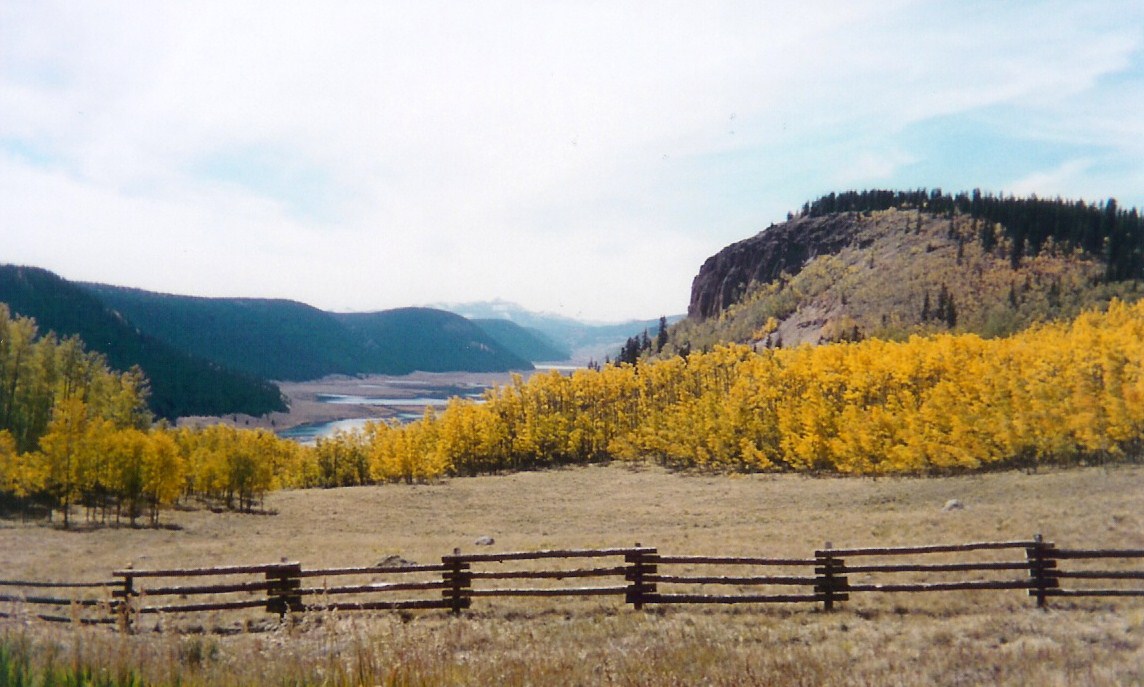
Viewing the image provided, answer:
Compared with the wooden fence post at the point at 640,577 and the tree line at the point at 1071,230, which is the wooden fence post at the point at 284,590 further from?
the tree line at the point at 1071,230

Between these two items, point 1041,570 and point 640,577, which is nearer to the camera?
point 1041,570

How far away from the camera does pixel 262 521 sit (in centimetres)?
4962

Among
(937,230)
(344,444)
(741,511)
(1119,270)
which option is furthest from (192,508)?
(937,230)

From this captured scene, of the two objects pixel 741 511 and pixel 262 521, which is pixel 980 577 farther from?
pixel 262 521

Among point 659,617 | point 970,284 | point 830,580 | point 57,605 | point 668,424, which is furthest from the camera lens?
point 970,284

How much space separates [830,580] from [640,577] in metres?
4.61

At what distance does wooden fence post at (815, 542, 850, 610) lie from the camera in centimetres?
1539

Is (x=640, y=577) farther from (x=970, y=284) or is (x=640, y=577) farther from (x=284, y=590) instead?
(x=970, y=284)

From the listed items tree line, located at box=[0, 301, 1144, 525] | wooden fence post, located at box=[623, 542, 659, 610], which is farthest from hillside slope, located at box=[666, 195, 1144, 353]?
wooden fence post, located at box=[623, 542, 659, 610]

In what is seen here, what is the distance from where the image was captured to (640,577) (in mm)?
15641

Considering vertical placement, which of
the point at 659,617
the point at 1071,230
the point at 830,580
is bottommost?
the point at 659,617

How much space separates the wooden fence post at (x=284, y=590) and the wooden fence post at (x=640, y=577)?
8.05 meters

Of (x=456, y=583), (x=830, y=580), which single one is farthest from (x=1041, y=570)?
(x=456, y=583)

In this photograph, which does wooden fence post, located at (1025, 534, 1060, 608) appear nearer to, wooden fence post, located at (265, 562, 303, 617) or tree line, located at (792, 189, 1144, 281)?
wooden fence post, located at (265, 562, 303, 617)
